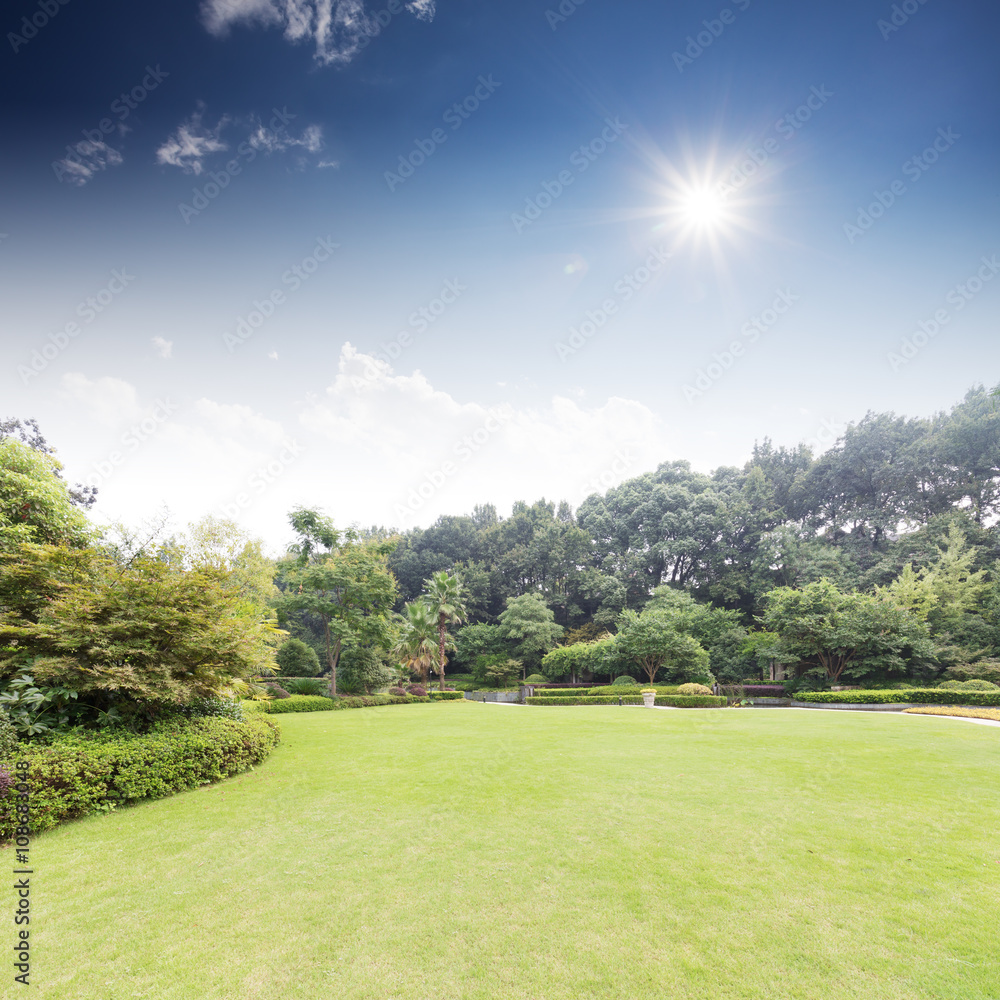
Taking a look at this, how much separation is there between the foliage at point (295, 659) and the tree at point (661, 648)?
60.8 ft

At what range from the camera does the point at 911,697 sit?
19312mm

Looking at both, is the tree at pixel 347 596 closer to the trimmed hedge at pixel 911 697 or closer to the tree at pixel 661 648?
the tree at pixel 661 648

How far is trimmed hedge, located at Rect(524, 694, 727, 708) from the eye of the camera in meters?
21.6

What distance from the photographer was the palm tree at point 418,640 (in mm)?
29703

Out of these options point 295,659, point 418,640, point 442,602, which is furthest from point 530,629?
point 295,659

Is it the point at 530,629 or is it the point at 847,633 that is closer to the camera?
the point at 847,633

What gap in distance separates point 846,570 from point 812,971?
3540 cm

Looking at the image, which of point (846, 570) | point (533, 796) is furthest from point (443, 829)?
point (846, 570)

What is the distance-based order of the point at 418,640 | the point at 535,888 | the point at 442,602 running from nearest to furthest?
the point at 535,888 < the point at 418,640 < the point at 442,602

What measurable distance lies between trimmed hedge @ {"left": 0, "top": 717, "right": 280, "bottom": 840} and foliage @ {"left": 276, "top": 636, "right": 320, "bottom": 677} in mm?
22154

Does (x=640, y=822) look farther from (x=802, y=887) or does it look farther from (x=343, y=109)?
(x=343, y=109)


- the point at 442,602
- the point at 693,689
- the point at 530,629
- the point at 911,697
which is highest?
the point at 442,602

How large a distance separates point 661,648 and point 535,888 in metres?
24.4

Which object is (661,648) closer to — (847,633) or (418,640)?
(847,633)
